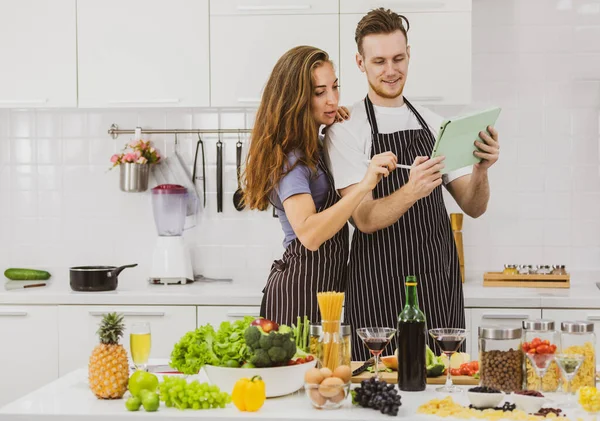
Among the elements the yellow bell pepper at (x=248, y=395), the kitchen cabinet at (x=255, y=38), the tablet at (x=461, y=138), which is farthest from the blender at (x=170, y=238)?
the yellow bell pepper at (x=248, y=395)

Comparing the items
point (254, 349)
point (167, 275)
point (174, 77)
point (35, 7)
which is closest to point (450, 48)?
point (174, 77)

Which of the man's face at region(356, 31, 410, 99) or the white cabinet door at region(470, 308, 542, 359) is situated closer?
the man's face at region(356, 31, 410, 99)

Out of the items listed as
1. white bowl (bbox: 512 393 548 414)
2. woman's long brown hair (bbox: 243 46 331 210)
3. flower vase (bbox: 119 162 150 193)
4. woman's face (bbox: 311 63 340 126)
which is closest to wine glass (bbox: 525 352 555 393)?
white bowl (bbox: 512 393 548 414)

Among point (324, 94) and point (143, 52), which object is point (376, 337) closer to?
point (324, 94)

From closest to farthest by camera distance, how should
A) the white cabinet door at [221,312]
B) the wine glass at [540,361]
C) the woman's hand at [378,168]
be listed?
the wine glass at [540,361]
the woman's hand at [378,168]
the white cabinet door at [221,312]

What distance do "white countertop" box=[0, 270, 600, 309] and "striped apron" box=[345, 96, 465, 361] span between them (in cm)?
79

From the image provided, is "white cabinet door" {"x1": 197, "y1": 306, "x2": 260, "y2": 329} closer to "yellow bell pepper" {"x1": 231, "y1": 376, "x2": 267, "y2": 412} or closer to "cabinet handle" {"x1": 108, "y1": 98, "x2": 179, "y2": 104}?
"cabinet handle" {"x1": 108, "y1": 98, "x2": 179, "y2": 104}

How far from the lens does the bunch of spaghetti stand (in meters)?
2.17

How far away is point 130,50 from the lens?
4.18 m

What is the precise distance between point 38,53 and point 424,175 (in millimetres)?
2384

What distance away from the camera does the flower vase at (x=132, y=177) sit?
4.43 m

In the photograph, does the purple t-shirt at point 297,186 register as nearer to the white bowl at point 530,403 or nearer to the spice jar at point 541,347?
the spice jar at point 541,347

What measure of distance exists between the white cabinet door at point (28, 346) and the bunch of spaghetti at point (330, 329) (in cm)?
219

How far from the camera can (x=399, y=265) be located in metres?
3.02
